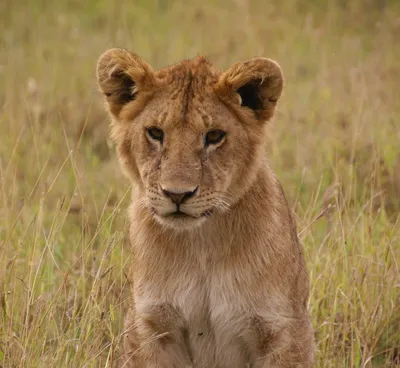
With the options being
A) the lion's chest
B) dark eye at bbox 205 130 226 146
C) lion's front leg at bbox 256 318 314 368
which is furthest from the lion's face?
lion's front leg at bbox 256 318 314 368

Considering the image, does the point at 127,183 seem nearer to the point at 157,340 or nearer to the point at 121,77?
the point at 121,77

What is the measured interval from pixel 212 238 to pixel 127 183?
2.62m

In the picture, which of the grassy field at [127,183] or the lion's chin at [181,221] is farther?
the grassy field at [127,183]

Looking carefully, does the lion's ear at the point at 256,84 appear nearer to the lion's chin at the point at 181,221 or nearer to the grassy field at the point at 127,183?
the grassy field at the point at 127,183

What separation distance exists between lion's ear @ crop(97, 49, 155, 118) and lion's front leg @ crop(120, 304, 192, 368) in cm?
84

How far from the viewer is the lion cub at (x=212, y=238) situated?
4270mm

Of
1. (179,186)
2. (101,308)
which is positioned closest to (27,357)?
(101,308)

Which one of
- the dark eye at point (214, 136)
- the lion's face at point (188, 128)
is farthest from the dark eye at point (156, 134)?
the dark eye at point (214, 136)

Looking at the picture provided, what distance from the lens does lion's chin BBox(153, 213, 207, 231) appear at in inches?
162

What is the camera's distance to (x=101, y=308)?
15.8ft

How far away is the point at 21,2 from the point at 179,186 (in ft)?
24.8

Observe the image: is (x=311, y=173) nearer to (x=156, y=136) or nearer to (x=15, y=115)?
(x=15, y=115)

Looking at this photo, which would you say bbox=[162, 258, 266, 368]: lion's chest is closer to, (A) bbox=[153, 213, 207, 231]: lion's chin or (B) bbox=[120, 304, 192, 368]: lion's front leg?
(B) bbox=[120, 304, 192, 368]: lion's front leg

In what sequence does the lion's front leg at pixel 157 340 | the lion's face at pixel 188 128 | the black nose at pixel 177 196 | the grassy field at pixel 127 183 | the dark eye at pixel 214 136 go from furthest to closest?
the grassy field at pixel 127 183
the lion's front leg at pixel 157 340
the dark eye at pixel 214 136
the lion's face at pixel 188 128
the black nose at pixel 177 196
